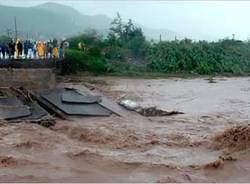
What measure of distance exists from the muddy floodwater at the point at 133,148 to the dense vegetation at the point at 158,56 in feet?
37.7

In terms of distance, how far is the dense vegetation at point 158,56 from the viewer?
26.3 m

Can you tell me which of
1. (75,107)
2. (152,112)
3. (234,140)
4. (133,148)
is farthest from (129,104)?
(234,140)

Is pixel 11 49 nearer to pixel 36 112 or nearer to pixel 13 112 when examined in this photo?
pixel 36 112

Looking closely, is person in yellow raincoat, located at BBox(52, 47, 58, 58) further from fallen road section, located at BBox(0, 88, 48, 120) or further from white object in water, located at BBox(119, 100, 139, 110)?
fallen road section, located at BBox(0, 88, 48, 120)

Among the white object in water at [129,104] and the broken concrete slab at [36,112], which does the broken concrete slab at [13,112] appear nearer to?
the broken concrete slab at [36,112]

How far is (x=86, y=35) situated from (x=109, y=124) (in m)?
17.2

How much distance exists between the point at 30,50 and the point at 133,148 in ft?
33.4

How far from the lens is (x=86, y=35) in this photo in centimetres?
2883

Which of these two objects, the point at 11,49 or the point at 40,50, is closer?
the point at 11,49

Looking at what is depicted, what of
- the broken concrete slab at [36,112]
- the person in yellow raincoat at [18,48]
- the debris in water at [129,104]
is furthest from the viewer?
the person in yellow raincoat at [18,48]

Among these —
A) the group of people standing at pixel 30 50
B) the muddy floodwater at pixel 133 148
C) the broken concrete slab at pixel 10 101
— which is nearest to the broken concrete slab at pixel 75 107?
the muddy floodwater at pixel 133 148

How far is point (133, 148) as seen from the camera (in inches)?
395

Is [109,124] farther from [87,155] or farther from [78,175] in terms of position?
[78,175]

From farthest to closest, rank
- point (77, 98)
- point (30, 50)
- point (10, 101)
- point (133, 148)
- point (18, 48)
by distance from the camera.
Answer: point (30, 50) < point (18, 48) < point (77, 98) < point (10, 101) < point (133, 148)
